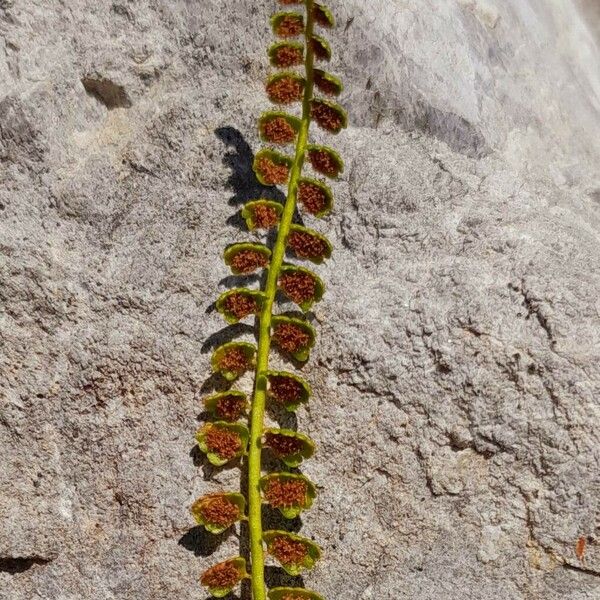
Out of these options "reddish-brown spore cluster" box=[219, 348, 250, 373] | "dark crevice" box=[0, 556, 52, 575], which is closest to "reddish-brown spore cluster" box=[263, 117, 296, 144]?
"reddish-brown spore cluster" box=[219, 348, 250, 373]

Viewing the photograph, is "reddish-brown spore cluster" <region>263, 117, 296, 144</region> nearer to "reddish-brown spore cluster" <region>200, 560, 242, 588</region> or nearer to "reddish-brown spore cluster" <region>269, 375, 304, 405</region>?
"reddish-brown spore cluster" <region>269, 375, 304, 405</region>

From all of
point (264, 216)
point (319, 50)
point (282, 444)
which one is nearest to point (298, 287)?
point (264, 216)

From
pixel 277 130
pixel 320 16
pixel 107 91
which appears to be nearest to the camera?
pixel 320 16

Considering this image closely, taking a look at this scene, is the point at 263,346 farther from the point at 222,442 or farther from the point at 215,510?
the point at 215,510

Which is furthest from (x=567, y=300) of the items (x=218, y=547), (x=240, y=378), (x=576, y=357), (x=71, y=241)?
(x=71, y=241)

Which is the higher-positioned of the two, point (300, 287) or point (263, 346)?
point (300, 287)

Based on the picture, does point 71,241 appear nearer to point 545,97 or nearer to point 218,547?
point 218,547
